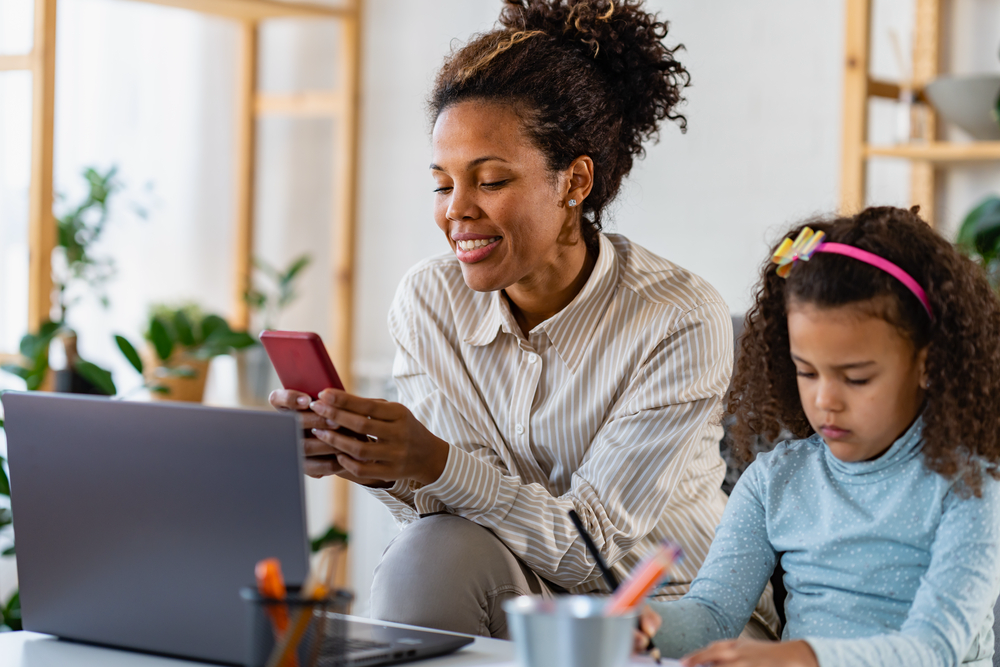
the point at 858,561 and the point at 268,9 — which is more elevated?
the point at 268,9

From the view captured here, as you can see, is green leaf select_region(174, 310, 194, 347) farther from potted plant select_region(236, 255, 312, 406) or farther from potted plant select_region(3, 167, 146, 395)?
potted plant select_region(236, 255, 312, 406)

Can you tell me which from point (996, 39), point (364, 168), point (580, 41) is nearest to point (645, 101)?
point (580, 41)

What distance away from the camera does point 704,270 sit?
2.87 metres

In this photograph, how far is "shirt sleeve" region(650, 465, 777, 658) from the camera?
1085mm

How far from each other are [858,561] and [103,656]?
0.71 meters

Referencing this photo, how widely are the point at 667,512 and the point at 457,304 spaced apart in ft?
1.41

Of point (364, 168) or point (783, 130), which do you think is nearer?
point (783, 130)

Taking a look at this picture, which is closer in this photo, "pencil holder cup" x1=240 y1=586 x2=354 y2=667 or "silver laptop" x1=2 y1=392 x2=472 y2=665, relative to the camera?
"pencil holder cup" x1=240 y1=586 x2=354 y2=667

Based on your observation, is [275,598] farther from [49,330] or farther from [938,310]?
[49,330]

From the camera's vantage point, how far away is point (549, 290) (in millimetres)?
1646

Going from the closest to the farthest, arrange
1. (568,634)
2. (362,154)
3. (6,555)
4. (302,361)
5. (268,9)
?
(568,634) → (302,361) → (6,555) → (268,9) → (362,154)

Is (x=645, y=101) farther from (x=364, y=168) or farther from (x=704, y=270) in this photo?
(x=364, y=168)

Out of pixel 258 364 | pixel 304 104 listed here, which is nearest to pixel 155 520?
pixel 258 364

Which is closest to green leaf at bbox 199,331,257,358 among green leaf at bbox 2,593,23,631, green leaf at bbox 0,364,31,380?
green leaf at bbox 0,364,31,380
